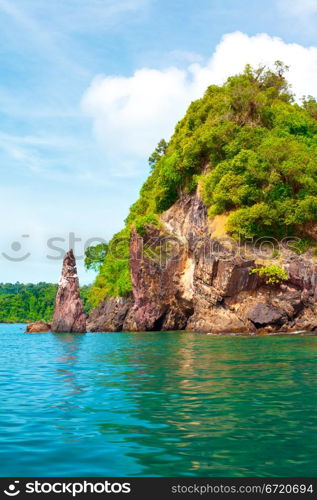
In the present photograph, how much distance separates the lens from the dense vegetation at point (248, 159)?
3991 cm

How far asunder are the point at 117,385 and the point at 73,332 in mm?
42076

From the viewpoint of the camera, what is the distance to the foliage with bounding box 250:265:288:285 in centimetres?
3678

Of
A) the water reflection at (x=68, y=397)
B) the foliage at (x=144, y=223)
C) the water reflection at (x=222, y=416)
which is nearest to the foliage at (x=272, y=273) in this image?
the foliage at (x=144, y=223)

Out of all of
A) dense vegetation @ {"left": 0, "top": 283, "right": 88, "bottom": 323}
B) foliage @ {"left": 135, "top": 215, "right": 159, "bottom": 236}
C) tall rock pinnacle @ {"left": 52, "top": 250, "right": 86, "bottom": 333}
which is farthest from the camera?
dense vegetation @ {"left": 0, "top": 283, "right": 88, "bottom": 323}

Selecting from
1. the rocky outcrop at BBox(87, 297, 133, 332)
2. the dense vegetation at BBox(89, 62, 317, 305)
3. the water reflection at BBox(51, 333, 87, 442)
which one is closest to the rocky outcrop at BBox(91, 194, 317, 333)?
the rocky outcrop at BBox(87, 297, 133, 332)

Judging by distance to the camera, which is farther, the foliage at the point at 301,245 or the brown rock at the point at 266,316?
the foliage at the point at 301,245

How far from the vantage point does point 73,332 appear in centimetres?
5381

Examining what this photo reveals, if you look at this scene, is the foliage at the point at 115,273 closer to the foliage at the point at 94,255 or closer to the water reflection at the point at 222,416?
the foliage at the point at 94,255

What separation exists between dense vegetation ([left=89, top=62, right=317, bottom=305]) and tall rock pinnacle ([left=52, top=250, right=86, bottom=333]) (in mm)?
6773

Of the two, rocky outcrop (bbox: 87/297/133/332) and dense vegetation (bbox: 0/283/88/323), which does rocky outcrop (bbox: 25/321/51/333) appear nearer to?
rocky outcrop (bbox: 87/297/133/332)

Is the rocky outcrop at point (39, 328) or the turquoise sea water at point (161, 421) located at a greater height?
the turquoise sea water at point (161, 421)

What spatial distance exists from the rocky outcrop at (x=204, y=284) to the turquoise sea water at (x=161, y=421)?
21086mm
